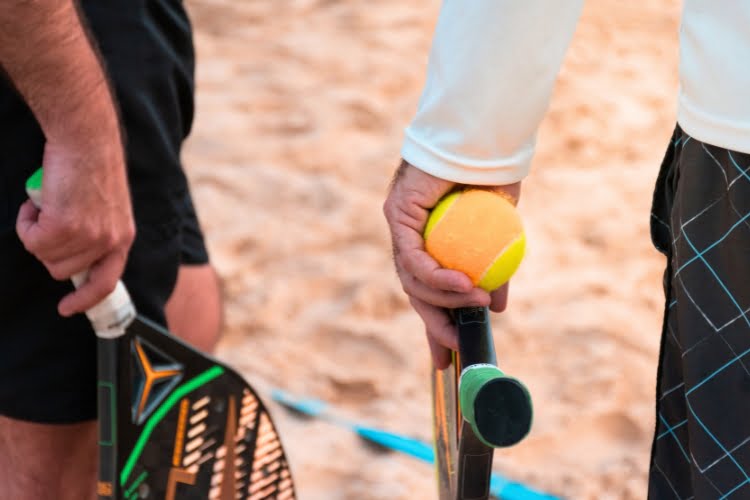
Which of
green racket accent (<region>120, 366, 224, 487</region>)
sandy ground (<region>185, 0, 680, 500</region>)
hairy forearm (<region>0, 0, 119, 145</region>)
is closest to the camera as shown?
hairy forearm (<region>0, 0, 119, 145</region>)

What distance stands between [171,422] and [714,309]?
97 cm

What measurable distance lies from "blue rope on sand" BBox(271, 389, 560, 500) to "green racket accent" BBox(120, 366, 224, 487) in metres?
0.53

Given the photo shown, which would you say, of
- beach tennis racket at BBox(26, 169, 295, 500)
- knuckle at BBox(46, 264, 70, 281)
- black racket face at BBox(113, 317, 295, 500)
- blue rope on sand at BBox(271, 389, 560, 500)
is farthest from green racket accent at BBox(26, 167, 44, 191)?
blue rope on sand at BBox(271, 389, 560, 500)

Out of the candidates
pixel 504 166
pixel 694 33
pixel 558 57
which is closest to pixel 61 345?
pixel 504 166

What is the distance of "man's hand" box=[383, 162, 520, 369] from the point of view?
3.74 feet

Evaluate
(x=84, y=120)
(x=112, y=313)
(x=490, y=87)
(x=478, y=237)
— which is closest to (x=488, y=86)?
(x=490, y=87)

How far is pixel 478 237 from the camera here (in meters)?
Result: 1.13

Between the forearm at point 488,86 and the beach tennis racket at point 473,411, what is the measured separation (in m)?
0.19

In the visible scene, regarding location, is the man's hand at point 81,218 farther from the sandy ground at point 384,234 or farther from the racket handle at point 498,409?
the sandy ground at point 384,234

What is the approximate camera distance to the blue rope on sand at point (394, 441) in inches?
80.1

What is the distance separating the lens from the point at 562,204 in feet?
9.92

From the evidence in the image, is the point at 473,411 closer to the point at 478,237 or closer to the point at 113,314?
the point at 478,237

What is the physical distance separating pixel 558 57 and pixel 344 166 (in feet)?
6.82

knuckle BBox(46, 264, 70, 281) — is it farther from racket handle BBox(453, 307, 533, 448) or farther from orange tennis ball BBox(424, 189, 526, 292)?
racket handle BBox(453, 307, 533, 448)
